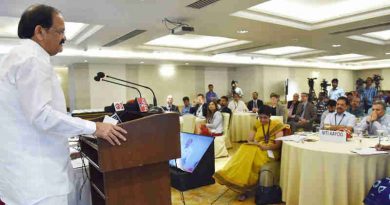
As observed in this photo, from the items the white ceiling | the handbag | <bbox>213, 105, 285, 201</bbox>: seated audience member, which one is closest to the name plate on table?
<bbox>213, 105, 285, 201</bbox>: seated audience member

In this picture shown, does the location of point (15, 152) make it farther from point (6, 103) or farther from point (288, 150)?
point (288, 150)

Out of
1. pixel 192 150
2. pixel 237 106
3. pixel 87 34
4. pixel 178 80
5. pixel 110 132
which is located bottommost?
pixel 192 150

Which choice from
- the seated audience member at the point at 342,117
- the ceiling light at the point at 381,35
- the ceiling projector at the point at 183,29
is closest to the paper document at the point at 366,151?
the seated audience member at the point at 342,117

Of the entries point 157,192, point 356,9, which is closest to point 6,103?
point 157,192

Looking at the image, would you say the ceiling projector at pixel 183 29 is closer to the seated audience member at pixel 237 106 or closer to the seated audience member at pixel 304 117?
the seated audience member at pixel 304 117

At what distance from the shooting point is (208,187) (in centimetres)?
391

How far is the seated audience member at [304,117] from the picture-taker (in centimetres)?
645

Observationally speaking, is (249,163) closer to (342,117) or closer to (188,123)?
(342,117)

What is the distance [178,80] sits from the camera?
37.3 feet

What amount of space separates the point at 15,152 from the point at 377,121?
3.86 meters

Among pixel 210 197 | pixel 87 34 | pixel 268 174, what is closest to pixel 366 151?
pixel 268 174

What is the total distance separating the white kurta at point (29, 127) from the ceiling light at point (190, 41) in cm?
603

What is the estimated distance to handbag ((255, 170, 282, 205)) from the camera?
3.22 meters

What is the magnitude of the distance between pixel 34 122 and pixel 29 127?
3.1 inches
